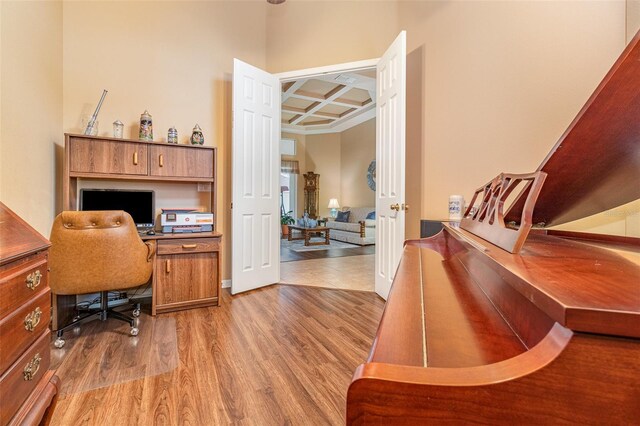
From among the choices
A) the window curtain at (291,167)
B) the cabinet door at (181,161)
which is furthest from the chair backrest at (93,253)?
the window curtain at (291,167)

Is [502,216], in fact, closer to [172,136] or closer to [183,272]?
[183,272]

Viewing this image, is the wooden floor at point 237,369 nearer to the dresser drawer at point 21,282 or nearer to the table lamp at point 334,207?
the dresser drawer at point 21,282

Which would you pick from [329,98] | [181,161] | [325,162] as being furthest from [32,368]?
[325,162]

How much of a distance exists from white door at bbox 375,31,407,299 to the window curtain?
5570 millimetres

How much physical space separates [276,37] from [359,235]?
167 inches

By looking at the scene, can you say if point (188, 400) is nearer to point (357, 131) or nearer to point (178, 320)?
point (178, 320)

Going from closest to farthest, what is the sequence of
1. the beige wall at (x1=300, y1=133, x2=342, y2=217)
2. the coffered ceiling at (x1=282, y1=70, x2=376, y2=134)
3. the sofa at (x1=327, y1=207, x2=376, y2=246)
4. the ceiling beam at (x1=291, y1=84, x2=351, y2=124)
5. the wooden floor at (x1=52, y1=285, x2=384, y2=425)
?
the wooden floor at (x1=52, y1=285, x2=384, y2=425)
the coffered ceiling at (x1=282, y1=70, x2=376, y2=134)
the ceiling beam at (x1=291, y1=84, x2=351, y2=124)
the sofa at (x1=327, y1=207, x2=376, y2=246)
the beige wall at (x1=300, y1=133, x2=342, y2=217)

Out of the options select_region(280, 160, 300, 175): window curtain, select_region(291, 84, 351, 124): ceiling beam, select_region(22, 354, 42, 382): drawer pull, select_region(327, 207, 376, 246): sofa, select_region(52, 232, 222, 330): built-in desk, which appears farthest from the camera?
select_region(280, 160, 300, 175): window curtain

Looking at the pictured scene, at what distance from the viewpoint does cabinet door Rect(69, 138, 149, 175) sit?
2381mm

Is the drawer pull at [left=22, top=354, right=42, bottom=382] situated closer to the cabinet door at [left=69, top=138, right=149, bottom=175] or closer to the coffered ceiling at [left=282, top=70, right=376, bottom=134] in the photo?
the cabinet door at [left=69, top=138, right=149, bottom=175]

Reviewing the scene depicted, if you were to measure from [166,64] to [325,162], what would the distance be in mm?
6214

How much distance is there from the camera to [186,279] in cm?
261

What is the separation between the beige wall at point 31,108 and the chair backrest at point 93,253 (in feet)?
1.00

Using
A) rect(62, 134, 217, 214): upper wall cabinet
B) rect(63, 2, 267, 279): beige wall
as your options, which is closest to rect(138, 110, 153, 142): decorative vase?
rect(62, 134, 217, 214): upper wall cabinet
